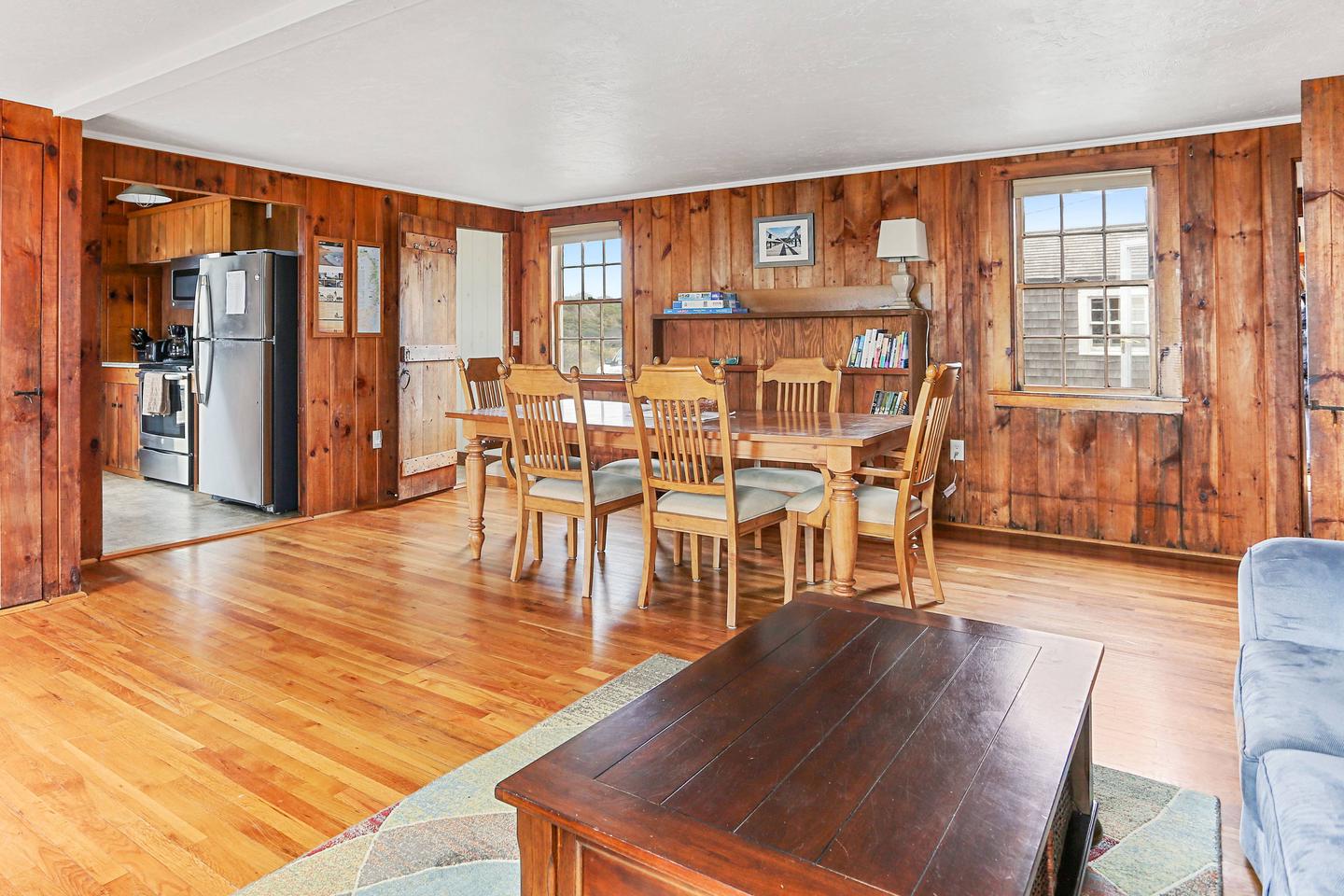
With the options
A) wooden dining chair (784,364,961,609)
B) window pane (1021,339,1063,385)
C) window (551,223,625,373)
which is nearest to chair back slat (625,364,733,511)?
wooden dining chair (784,364,961,609)

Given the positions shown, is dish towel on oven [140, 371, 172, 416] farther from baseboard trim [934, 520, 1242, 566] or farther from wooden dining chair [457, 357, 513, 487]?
baseboard trim [934, 520, 1242, 566]

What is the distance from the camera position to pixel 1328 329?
2.72 m

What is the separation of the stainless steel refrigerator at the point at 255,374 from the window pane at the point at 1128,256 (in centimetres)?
495

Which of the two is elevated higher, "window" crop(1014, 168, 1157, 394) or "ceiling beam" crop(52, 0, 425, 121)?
"ceiling beam" crop(52, 0, 425, 121)

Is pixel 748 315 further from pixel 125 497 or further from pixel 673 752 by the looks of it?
pixel 125 497

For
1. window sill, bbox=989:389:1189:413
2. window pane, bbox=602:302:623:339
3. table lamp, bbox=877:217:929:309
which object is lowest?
window sill, bbox=989:389:1189:413

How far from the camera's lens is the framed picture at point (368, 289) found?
218 inches

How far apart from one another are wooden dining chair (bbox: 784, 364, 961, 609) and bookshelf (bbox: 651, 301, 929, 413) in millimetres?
1437

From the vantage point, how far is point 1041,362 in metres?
4.74

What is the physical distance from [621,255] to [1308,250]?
4394 millimetres

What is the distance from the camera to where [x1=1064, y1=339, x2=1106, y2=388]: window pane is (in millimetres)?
4578

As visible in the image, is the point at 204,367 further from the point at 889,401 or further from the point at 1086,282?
the point at 1086,282

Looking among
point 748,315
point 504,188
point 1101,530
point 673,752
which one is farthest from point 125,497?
point 1101,530

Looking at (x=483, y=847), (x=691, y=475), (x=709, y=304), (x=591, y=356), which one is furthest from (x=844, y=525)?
(x=591, y=356)
